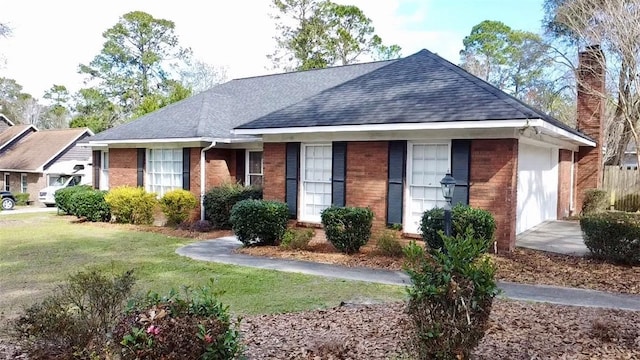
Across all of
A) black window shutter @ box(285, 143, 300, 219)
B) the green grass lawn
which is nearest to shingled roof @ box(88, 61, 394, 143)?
black window shutter @ box(285, 143, 300, 219)

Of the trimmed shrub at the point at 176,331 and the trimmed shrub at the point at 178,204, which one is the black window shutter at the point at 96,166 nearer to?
the trimmed shrub at the point at 178,204

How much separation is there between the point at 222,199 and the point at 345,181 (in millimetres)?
4786

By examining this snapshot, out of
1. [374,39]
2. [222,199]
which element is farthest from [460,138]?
[374,39]

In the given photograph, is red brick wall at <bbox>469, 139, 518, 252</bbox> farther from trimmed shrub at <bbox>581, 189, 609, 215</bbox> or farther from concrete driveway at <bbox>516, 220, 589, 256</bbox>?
trimmed shrub at <bbox>581, 189, 609, 215</bbox>

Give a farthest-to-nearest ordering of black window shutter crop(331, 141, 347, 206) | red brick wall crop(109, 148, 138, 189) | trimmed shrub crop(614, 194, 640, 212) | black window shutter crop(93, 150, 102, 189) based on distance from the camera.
Answer: black window shutter crop(93, 150, 102, 189) → trimmed shrub crop(614, 194, 640, 212) → red brick wall crop(109, 148, 138, 189) → black window shutter crop(331, 141, 347, 206)

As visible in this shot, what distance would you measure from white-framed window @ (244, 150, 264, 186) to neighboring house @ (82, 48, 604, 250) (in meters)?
0.03

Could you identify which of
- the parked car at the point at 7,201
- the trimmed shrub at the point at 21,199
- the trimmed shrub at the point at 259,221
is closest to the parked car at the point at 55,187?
the parked car at the point at 7,201

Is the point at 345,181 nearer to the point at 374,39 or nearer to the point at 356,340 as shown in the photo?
the point at 356,340

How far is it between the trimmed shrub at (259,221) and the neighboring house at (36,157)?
825 inches

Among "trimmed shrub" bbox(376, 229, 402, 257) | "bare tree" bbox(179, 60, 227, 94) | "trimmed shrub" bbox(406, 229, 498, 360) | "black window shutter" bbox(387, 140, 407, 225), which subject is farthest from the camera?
"bare tree" bbox(179, 60, 227, 94)

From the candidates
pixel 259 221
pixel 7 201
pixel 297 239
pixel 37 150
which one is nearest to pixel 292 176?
pixel 259 221

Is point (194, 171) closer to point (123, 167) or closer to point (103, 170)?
point (123, 167)

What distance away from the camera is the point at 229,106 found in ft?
60.2

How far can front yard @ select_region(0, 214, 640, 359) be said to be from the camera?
4.61 m
